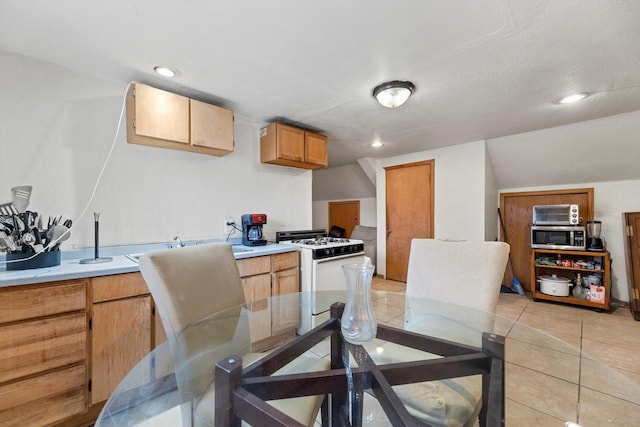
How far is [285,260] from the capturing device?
245 cm

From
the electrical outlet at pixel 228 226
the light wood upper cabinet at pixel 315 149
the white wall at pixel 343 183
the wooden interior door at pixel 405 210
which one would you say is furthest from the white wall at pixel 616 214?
the electrical outlet at pixel 228 226

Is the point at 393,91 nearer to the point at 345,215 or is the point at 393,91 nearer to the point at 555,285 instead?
the point at 555,285

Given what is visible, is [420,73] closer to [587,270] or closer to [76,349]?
[76,349]

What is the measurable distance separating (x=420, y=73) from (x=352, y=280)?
167 cm

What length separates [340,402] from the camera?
108cm

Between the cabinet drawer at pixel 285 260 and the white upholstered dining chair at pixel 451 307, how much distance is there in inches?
46.9

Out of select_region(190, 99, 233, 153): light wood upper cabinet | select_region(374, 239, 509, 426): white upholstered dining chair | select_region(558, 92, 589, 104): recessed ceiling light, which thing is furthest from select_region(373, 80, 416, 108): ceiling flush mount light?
select_region(558, 92, 589, 104): recessed ceiling light

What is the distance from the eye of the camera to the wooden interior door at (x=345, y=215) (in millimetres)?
5914

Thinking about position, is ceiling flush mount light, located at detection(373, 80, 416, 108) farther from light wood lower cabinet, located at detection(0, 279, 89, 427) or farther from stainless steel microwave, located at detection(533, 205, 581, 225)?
stainless steel microwave, located at detection(533, 205, 581, 225)

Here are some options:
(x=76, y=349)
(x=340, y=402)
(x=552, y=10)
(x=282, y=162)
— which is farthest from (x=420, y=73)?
(x=76, y=349)

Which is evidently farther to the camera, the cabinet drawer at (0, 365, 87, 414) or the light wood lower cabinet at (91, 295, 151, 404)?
the light wood lower cabinet at (91, 295, 151, 404)

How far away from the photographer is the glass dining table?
76 cm

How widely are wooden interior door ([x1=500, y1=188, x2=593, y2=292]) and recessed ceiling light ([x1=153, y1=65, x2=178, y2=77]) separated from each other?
182 inches

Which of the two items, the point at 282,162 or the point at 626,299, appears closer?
the point at 282,162
